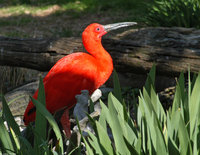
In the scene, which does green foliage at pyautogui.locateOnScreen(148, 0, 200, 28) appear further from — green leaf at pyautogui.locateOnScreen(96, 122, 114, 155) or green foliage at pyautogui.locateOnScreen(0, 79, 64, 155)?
green leaf at pyautogui.locateOnScreen(96, 122, 114, 155)

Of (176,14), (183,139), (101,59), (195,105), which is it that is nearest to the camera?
(183,139)

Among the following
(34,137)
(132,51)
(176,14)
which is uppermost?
(176,14)

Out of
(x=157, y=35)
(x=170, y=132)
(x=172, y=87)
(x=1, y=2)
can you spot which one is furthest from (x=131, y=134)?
(x=1, y=2)

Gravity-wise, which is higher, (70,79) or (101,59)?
(101,59)

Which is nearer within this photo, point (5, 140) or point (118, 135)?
point (118, 135)

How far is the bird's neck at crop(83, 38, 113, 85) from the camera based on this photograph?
142 inches

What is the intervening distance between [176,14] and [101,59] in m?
4.07

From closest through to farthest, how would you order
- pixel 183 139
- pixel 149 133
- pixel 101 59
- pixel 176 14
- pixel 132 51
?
1. pixel 183 139
2. pixel 149 133
3. pixel 101 59
4. pixel 132 51
5. pixel 176 14

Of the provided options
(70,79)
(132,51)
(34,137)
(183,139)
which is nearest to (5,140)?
(34,137)

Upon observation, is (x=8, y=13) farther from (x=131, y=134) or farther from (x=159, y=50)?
(x=131, y=134)

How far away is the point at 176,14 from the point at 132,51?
3.12 m

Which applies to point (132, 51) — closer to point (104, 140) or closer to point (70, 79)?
point (70, 79)

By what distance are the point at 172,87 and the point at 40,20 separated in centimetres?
746

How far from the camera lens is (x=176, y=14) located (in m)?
7.25
